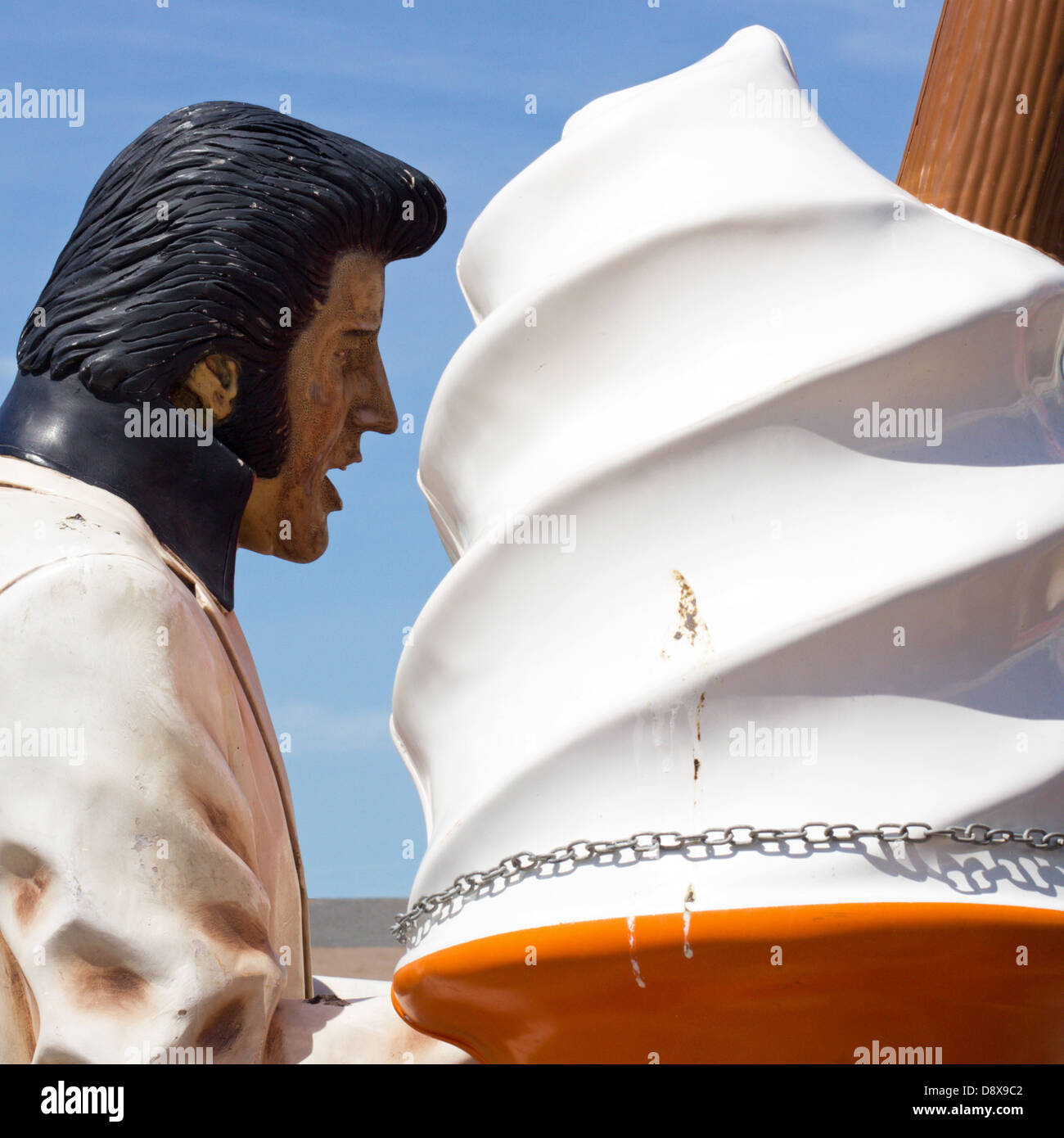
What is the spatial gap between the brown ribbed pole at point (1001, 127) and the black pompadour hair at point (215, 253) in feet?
3.57

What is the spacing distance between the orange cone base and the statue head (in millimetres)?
1180

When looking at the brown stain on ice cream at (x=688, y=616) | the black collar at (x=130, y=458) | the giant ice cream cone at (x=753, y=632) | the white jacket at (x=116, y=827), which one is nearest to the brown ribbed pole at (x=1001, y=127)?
the giant ice cream cone at (x=753, y=632)

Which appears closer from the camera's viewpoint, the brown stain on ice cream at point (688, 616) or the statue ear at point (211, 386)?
the brown stain on ice cream at point (688, 616)

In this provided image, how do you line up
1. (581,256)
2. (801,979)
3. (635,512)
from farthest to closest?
(581,256), (635,512), (801,979)

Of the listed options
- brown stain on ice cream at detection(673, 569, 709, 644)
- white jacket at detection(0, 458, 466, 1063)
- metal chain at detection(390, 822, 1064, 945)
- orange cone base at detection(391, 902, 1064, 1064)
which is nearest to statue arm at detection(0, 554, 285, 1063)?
white jacket at detection(0, 458, 466, 1063)

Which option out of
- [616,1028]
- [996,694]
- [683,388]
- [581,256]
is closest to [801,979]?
[616,1028]

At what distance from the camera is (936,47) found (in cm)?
342

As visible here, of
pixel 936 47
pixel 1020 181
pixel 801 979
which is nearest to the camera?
pixel 801 979

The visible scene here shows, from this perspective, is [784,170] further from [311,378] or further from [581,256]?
[311,378]

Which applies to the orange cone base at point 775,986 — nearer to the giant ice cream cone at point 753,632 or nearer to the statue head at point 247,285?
the giant ice cream cone at point 753,632

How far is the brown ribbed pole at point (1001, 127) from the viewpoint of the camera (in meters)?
3.18

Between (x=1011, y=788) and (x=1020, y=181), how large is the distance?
123 centimetres

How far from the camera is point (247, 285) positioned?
3.24m

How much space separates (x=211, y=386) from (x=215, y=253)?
0.84 feet
